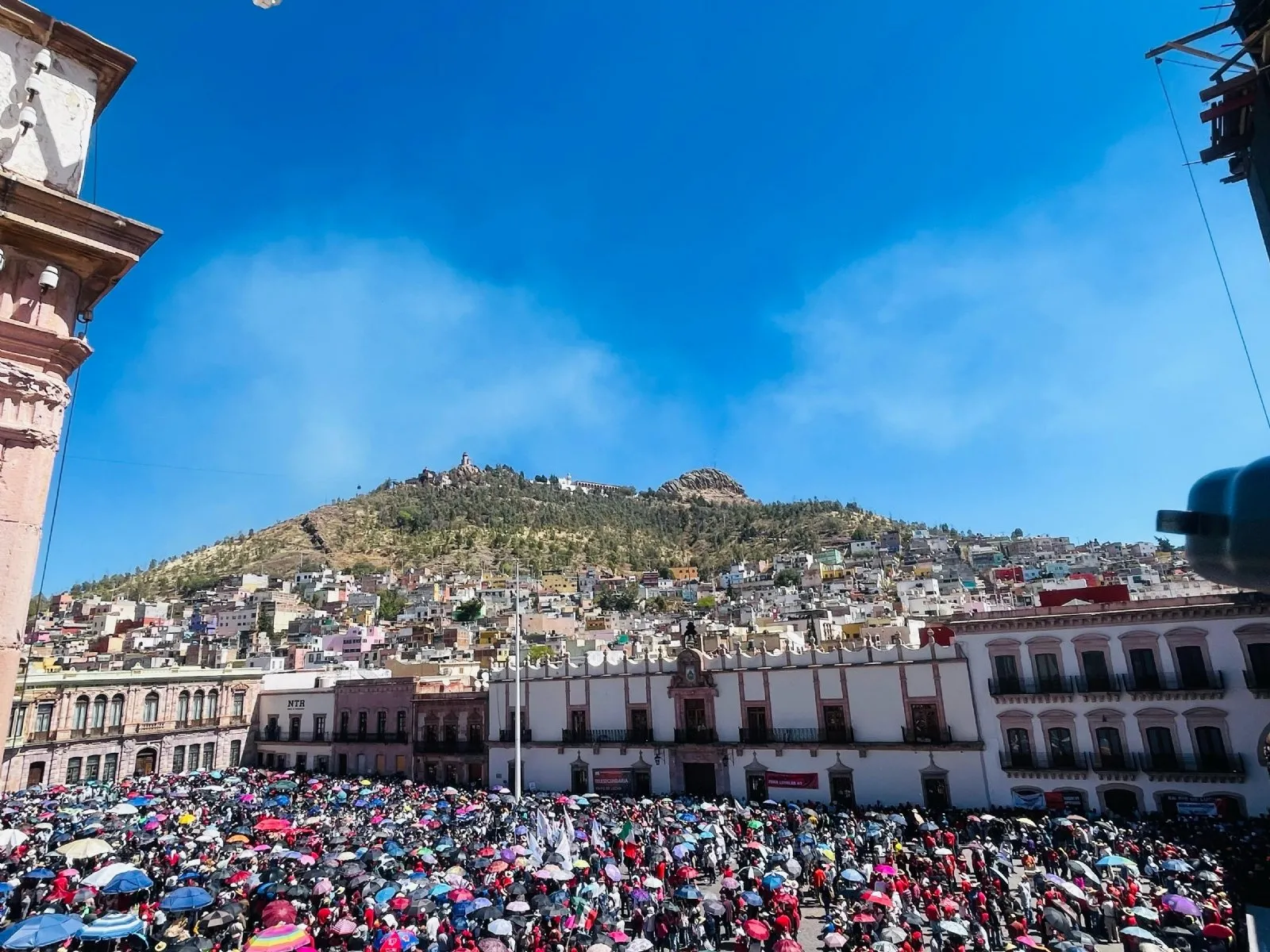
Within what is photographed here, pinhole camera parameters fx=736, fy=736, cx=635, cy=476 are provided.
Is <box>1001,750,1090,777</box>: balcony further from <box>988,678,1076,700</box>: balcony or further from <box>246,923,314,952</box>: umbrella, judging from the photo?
<box>246,923,314,952</box>: umbrella

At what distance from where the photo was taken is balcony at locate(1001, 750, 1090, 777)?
25.8m

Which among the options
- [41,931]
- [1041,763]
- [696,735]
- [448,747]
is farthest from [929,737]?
[41,931]

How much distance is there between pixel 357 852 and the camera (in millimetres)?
19781

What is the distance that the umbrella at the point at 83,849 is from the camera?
734 inches

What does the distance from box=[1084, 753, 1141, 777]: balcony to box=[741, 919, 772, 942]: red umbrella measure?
18.4 meters

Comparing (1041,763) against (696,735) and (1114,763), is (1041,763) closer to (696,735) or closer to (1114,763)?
(1114,763)

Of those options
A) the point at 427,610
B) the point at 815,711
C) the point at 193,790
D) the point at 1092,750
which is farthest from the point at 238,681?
the point at 427,610

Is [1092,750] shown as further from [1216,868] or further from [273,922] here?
[273,922]

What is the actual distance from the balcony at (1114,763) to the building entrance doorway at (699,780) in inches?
585

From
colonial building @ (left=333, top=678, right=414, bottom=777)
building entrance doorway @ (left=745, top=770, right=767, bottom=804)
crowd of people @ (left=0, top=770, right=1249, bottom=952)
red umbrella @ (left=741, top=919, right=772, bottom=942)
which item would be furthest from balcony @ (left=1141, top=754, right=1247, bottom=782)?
colonial building @ (left=333, top=678, right=414, bottom=777)

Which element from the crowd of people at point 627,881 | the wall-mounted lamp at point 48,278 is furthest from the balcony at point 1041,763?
the wall-mounted lamp at point 48,278

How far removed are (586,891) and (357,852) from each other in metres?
7.28

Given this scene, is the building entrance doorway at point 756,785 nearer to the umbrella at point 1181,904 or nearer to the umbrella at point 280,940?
the umbrella at point 1181,904

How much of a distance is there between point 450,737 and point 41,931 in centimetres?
3019
